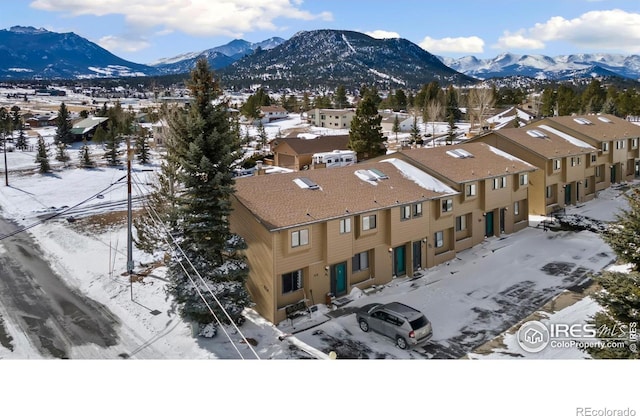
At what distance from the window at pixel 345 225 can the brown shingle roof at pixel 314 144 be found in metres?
30.3

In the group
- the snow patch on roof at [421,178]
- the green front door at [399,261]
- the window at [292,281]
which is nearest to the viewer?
the window at [292,281]

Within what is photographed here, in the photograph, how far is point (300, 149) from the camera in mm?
45719

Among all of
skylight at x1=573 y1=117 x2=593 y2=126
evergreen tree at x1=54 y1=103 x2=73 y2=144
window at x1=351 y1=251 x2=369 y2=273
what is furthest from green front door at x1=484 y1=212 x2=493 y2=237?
evergreen tree at x1=54 y1=103 x2=73 y2=144

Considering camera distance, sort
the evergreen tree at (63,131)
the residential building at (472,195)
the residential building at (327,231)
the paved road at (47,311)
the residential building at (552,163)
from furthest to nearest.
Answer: the evergreen tree at (63,131)
the residential building at (552,163)
the residential building at (472,195)
the residential building at (327,231)
the paved road at (47,311)

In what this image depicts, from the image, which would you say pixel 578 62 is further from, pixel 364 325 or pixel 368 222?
pixel 364 325

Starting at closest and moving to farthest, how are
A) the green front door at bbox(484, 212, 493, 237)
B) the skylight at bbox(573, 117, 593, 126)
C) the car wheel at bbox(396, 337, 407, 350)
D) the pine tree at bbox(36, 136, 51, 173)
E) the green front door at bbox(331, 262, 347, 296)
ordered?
the car wheel at bbox(396, 337, 407, 350)
the green front door at bbox(331, 262, 347, 296)
the green front door at bbox(484, 212, 493, 237)
the skylight at bbox(573, 117, 593, 126)
the pine tree at bbox(36, 136, 51, 173)

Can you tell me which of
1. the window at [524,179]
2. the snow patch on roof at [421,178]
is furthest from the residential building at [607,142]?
the snow patch on roof at [421,178]

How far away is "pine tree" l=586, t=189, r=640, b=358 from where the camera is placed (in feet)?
26.6

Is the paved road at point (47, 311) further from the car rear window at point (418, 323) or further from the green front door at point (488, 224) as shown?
the green front door at point (488, 224)

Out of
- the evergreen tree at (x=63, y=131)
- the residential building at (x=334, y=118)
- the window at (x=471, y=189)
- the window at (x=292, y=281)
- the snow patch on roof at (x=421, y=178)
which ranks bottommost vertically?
the window at (x=292, y=281)

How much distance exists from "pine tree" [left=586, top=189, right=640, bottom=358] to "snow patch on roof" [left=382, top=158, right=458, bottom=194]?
9.74m

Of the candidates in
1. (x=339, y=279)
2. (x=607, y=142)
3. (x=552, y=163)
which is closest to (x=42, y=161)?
(x=339, y=279)

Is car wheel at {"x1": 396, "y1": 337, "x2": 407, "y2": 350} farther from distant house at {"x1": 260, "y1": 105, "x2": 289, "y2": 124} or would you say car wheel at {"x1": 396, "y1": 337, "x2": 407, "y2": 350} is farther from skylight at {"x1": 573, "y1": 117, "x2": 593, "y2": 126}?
distant house at {"x1": 260, "y1": 105, "x2": 289, "y2": 124}

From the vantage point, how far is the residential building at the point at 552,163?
82.3ft
